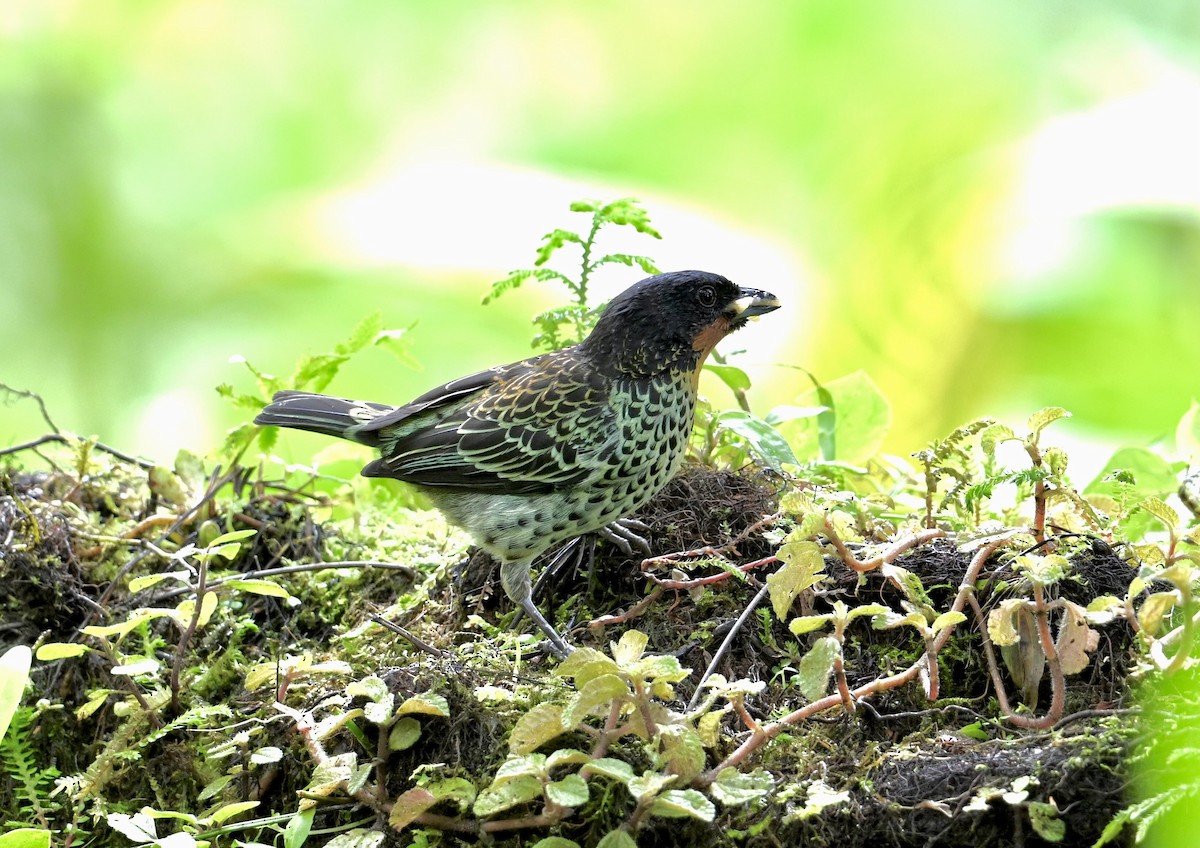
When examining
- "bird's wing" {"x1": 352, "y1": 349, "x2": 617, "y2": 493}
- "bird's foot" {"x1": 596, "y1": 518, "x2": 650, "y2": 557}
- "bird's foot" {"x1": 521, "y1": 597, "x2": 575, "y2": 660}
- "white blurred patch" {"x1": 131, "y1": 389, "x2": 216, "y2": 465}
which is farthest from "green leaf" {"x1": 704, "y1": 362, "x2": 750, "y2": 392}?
"white blurred patch" {"x1": 131, "y1": 389, "x2": 216, "y2": 465}

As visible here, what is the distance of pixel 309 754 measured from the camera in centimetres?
243

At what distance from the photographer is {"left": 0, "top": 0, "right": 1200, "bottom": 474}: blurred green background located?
4.28m

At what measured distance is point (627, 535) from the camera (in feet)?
9.80

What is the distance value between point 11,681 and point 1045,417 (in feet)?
6.62

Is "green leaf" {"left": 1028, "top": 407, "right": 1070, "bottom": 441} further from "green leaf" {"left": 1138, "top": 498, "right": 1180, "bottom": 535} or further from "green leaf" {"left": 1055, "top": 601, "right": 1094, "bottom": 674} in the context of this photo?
"green leaf" {"left": 1055, "top": 601, "right": 1094, "bottom": 674}

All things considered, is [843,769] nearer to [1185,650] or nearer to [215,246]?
[1185,650]

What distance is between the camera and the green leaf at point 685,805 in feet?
6.22

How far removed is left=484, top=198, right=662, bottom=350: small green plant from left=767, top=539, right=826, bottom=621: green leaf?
105 centimetres

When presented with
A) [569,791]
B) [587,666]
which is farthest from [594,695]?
[569,791]

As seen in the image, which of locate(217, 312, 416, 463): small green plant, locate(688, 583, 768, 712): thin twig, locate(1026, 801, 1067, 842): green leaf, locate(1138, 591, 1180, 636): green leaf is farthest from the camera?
locate(217, 312, 416, 463): small green plant

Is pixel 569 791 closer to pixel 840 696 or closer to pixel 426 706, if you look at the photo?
pixel 426 706

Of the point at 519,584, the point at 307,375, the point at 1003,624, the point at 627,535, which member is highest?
the point at 307,375

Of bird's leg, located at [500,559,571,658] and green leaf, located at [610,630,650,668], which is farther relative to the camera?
bird's leg, located at [500,559,571,658]

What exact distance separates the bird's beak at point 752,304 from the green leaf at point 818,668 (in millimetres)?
1221
